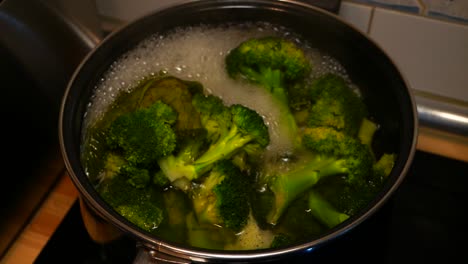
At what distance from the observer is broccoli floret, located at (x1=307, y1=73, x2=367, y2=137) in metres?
0.80

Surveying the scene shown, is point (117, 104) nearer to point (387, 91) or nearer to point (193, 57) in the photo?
point (193, 57)

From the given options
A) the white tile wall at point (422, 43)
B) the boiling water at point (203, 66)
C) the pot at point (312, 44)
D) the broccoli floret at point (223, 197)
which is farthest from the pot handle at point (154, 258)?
the white tile wall at point (422, 43)

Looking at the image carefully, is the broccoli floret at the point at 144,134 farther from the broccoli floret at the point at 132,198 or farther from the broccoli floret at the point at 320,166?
the broccoli floret at the point at 320,166

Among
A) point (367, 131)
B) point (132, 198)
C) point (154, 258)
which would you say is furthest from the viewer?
point (367, 131)

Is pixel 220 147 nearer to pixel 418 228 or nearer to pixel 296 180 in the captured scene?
pixel 296 180

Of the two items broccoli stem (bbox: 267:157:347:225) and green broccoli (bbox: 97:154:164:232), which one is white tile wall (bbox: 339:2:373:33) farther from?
green broccoli (bbox: 97:154:164:232)

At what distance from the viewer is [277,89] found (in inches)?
33.3

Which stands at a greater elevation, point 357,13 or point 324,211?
point 357,13

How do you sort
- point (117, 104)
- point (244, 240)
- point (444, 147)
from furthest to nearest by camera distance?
point (444, 147) < point (117, 104) < point (244, 240)

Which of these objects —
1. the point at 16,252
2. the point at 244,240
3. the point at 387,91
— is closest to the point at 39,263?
the point at 16,252

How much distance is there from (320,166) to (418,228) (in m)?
0.24

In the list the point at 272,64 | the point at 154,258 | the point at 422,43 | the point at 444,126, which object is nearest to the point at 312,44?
the point at 272,64

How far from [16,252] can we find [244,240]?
1.31 ft

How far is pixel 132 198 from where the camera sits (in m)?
0.73
